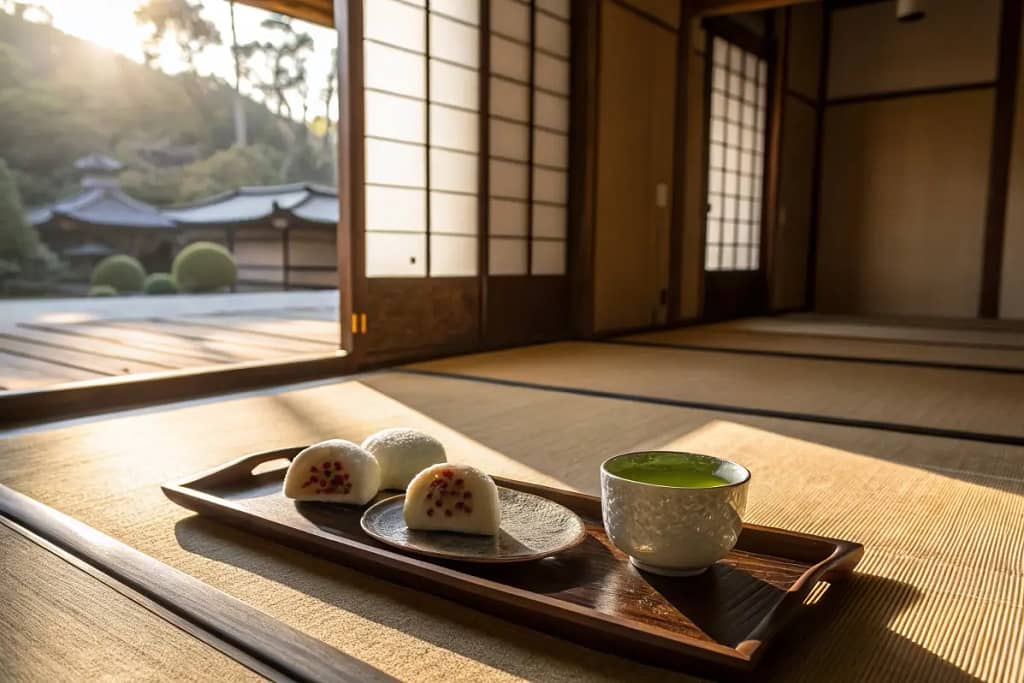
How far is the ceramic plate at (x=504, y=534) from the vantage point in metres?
0.91

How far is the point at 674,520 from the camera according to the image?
84 centimetres

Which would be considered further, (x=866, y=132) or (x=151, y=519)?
(x=866, y=132)

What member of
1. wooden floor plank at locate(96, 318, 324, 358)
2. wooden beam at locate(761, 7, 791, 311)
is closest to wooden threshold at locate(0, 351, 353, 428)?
wooden floor plank at locate(96, 318, 324, 358)

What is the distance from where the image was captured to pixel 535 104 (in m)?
4.33

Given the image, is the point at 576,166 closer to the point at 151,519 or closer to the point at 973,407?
the point at 973,407

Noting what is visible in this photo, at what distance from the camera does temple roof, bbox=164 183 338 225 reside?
11961 millimetres

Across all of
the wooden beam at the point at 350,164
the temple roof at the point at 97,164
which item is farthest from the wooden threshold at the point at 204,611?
the temple roof at the point at 97,164

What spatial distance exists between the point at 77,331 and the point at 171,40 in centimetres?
1538

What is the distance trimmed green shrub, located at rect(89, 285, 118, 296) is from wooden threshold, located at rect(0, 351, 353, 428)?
10302 millimetres

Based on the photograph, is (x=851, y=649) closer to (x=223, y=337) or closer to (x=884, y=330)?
(x=223, y=337)

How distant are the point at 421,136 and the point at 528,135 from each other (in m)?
0.88

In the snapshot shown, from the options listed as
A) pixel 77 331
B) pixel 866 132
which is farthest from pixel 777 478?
pixel 866 132

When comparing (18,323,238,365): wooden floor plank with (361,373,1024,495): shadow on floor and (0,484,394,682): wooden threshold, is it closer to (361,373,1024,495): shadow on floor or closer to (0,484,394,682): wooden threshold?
(361,373,1024,495): shadow on floor

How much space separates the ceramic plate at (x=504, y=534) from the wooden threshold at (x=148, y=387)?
1687 millimetres
